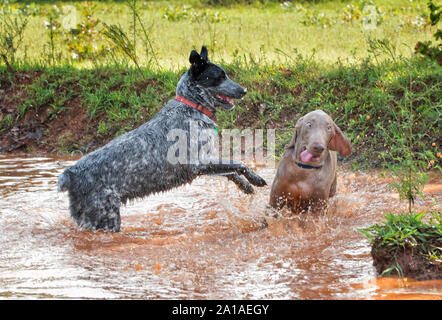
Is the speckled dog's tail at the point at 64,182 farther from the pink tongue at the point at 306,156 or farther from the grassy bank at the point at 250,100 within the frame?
the grassy bank at the point at 250,100

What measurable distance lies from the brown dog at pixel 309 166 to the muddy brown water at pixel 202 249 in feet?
0.66

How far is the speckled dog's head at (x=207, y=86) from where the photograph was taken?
579cm

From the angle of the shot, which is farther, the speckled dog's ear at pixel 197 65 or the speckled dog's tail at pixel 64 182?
the speckled dog's ear at pixel 197 65

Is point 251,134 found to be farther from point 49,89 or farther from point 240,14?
point 240,14

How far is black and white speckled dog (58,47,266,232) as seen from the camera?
5254 mm

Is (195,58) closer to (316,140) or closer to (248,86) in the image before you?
(316,140)

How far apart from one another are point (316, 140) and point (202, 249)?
1.38m

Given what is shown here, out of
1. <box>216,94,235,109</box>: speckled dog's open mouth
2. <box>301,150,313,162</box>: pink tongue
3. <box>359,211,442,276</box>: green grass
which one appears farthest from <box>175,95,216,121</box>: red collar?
<box>359,211,442,276</box>: green grass

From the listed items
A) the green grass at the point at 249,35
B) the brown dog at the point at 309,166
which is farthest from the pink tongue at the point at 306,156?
the green grass at the point at 249,35

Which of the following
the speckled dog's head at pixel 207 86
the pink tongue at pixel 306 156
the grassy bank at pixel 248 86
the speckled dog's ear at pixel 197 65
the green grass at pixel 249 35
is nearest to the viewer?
the pink tongue at pixel 306 156

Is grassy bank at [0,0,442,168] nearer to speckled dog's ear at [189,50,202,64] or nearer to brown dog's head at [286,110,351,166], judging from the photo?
brown dog's head at [286,110,351,166]

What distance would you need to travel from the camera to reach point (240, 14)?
18125mm

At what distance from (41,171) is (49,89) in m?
2.44

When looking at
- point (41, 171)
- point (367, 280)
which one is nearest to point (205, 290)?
point (367, 280)
